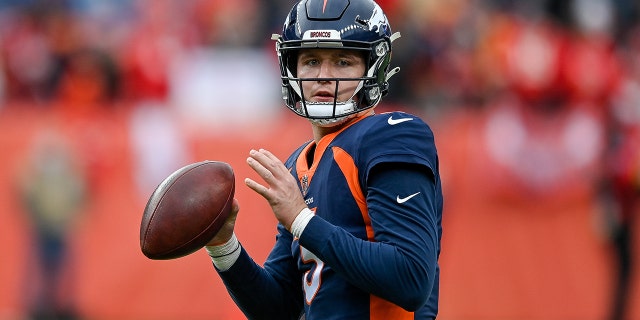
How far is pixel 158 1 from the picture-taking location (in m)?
10.7

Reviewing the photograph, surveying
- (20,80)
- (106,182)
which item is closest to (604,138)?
(106,182)

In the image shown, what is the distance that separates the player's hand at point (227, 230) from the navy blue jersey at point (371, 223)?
124mm

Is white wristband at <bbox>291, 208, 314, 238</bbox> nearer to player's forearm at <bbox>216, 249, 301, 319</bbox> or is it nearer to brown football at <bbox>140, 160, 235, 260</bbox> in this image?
brown football at <bbox>140, 160, 235, 260</bbox>

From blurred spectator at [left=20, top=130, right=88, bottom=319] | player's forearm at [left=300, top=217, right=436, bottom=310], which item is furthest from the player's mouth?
blurred spectator at [left=20, top=130, right=88, bottom=319]

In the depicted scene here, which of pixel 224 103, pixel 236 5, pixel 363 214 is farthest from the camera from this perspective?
pixel 236 5

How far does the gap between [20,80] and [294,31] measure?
24.0 feet

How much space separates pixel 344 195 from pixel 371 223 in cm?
13

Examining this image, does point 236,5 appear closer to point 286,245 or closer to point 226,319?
point 226,319

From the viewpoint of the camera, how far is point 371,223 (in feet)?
9.85

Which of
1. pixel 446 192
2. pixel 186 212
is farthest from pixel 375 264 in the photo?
pixel 446 192

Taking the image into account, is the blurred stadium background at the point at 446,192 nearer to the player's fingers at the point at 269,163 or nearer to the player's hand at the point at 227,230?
the player's hand at the point at 227,230

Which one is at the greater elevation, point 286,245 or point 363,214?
point 363,214

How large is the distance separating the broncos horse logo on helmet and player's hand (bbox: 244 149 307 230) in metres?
0.34

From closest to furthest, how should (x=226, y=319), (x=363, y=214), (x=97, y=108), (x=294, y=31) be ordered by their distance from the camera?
(x=363, y=214), (x=294, y=31), (x=226, y=319), (x=97, y=108)
